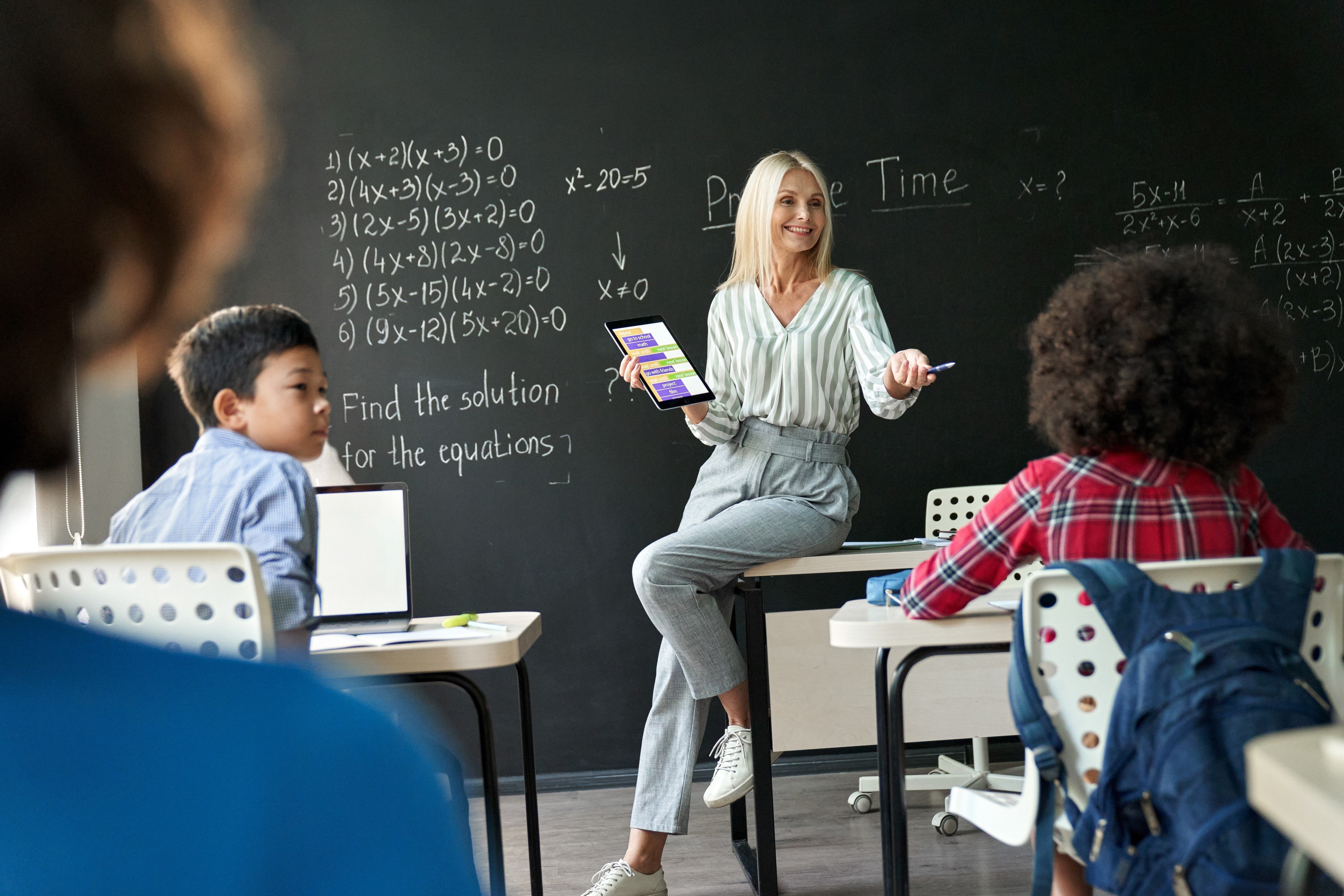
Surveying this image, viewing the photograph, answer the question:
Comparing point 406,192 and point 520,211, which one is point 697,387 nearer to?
point 520,211

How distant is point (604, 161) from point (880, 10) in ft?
3.65

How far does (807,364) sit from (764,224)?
17.9 inches

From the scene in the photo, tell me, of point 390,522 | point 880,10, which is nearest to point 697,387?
point 390,522

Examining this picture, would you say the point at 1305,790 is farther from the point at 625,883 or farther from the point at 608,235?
the point at 608,235

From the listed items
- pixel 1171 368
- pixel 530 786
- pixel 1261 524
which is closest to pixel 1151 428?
pixel 1171 368

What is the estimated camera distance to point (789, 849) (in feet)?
9.98

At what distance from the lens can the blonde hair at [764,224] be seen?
2.90 m

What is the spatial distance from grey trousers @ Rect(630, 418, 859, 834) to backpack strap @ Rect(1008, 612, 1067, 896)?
39.1 inches

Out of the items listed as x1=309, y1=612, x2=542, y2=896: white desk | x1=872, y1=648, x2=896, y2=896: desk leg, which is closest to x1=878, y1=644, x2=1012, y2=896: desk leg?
x1=872, y1=648, x2=896, y2=896: desk leg

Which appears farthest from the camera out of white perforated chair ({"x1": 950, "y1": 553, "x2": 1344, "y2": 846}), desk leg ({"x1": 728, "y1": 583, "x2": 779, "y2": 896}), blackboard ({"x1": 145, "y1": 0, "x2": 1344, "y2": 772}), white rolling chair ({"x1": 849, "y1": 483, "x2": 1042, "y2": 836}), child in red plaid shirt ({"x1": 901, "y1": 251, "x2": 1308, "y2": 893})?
blackboard ({"x1": 145, "y1": 0, "x2": 1344, "y2": 772})

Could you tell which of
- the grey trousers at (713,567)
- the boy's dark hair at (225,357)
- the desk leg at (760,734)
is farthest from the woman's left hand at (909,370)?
the boy's dark hair at (225,357)

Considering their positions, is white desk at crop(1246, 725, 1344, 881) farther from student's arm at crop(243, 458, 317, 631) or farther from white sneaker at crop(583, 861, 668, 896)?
white sneaker at crop(583, 861, 668, 896)

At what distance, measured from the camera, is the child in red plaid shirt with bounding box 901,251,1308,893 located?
64.2 inches

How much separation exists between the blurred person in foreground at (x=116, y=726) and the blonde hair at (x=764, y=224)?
2.64 m
